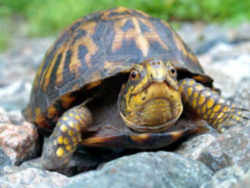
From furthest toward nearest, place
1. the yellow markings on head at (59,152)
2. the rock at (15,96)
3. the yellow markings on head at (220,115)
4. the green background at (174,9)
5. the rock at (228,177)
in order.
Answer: the green background at (174,9) < the rock at (15,96) < the yellow markings on head at (220,115) < the yellow markings on head at (59,152) < the rock at (228,177)

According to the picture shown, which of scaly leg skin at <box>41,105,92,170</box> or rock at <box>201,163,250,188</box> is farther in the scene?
scaly leg skin at <box>41,105,92,170</box>

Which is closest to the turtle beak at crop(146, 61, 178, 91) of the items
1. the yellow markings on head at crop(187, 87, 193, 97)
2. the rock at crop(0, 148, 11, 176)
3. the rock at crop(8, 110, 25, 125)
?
the yellow markings on head at crop(187, 87, 193, 97)

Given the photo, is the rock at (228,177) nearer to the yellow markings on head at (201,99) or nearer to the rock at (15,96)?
the yellow markings on head at (201,99)

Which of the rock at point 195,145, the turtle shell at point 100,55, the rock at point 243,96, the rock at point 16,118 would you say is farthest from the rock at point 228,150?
the rock at point 16,118

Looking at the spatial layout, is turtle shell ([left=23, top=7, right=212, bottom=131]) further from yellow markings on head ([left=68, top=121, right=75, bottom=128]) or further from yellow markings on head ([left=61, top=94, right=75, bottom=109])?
yellow markings on head ([left=68, top=121, right=75, bottom=128])

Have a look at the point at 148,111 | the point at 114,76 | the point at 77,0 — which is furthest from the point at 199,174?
the point at 77,0

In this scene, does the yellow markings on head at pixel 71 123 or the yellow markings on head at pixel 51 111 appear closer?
the yellow markings on head at pixel 71 123

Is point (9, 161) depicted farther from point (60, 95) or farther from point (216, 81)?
point (216, 81)
